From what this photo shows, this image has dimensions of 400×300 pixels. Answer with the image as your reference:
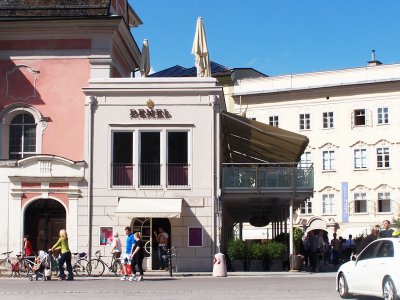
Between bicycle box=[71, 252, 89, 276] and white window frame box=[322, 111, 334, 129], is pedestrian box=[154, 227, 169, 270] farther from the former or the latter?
white window frame box=[322, 111, 334, 129]

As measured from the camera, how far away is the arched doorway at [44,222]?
34.2m

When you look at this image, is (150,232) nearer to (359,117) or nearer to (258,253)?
(258,253)

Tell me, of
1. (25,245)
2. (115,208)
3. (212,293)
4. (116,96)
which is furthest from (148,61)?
(212,293)

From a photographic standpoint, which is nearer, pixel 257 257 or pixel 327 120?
pixel 257 257

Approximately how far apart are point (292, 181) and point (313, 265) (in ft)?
12.6

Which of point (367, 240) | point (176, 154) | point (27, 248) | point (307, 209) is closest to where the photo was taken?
point (367, 240)

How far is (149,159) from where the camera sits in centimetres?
3459

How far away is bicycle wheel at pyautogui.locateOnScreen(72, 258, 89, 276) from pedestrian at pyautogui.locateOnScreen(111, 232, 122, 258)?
1142mm

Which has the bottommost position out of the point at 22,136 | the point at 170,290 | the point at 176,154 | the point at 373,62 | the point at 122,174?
the point at 170,290

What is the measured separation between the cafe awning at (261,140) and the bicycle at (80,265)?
27.3ft

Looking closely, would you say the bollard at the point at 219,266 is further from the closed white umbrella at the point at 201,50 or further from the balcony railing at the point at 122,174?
the closed white umbrella at the point at 201,50

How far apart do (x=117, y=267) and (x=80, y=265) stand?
1.45 metres

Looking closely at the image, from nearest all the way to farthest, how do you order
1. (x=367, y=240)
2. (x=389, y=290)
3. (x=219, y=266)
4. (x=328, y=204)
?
(x=389, y=290)
(x=367, y=240)
(x=219, y=266)
(x=328, y=204)

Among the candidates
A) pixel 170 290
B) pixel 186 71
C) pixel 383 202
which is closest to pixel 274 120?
pixel 186 71
